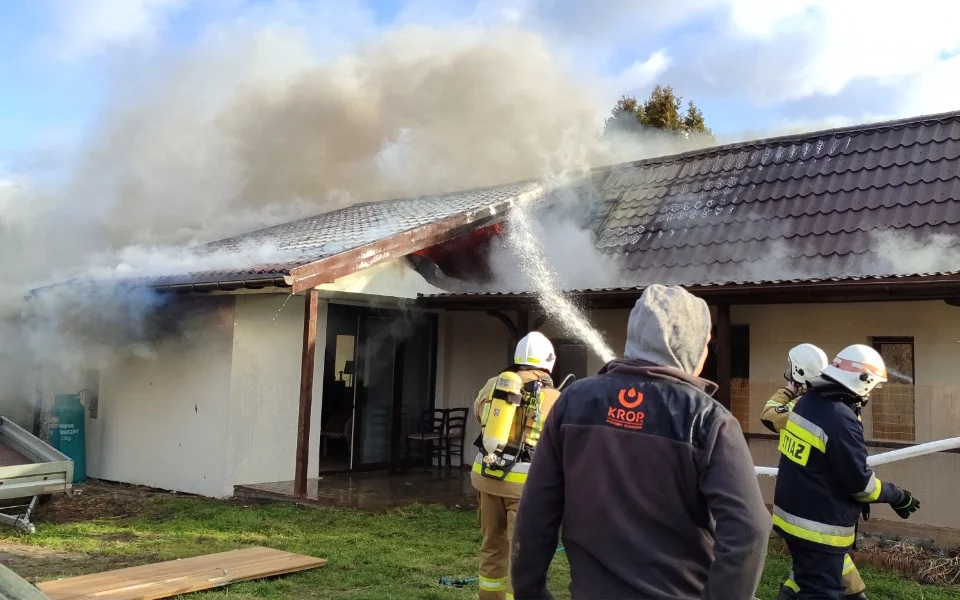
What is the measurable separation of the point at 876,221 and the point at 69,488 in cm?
916

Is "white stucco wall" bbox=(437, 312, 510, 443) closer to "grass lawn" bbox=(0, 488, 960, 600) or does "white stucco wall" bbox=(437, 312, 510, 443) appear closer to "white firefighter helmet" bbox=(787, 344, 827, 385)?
"grass lawn" bbox=(0, 488, 960, 600)

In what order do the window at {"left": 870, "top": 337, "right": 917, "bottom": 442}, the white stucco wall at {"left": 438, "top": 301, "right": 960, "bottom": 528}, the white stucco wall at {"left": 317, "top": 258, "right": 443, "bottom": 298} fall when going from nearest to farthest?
the white stucco wall at {"left": 438, "top": 301, "right": 960, "bottom": 528} → the window at {"left": 870, "top": 337, "right": 917, "bottom": 442} → the white stucco wall at {"left": 317, "top": 258, "right": 443, "bottom": 298}

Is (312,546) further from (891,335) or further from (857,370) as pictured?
(891,335)

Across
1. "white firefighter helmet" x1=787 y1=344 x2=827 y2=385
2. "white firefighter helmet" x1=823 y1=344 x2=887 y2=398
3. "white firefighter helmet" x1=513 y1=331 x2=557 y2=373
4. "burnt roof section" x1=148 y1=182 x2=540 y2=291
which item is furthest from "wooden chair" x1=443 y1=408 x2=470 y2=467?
Result: "white firefighter helmet" x1=823 y1=344 x2=887 y2=398

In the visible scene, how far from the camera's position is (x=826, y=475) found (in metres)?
3.90

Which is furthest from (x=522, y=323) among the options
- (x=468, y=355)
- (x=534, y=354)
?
(x=534, y=354)

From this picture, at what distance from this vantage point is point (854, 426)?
150 inches

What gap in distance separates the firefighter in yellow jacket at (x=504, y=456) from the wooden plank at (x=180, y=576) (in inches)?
82.1

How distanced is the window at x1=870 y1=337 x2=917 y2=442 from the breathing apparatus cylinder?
4.80 m

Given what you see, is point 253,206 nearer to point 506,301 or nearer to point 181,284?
point 181,284

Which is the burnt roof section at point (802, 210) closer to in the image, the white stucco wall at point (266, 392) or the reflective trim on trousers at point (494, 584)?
the white stucco wall at point (266, 392)

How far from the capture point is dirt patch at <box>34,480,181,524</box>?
8.38m

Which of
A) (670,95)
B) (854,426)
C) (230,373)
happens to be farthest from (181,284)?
(670,95)

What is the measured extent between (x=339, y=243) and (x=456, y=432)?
357 centimetres
